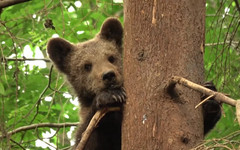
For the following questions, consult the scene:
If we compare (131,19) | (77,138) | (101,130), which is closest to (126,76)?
(131,19)

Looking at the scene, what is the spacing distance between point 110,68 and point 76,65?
1087mm

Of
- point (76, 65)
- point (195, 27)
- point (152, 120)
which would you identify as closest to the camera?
point (152, 120)

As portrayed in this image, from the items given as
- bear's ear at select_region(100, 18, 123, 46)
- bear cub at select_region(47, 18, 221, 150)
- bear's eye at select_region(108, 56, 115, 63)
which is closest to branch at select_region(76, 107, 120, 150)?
bear cub at select_region(47, 18, 221, 150)

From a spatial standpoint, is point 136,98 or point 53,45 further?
point 53,45

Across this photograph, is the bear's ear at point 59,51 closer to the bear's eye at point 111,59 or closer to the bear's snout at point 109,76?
the bear's eye at point 111,59

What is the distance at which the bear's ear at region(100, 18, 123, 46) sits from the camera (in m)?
6.34

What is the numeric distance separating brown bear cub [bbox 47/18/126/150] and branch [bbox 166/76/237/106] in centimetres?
108

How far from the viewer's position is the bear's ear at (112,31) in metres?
6.34

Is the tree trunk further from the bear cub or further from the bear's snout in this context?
the bear's snout

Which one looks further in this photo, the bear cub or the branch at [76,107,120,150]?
the bear cub

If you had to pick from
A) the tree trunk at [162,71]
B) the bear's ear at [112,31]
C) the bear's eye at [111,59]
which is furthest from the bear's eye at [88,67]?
the tree trunk at [162,71]

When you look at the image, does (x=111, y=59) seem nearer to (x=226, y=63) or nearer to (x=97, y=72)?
(x=97, y=72)

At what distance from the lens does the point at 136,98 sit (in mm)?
3898

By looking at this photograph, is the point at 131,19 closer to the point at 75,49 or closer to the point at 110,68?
the point at 110,68
